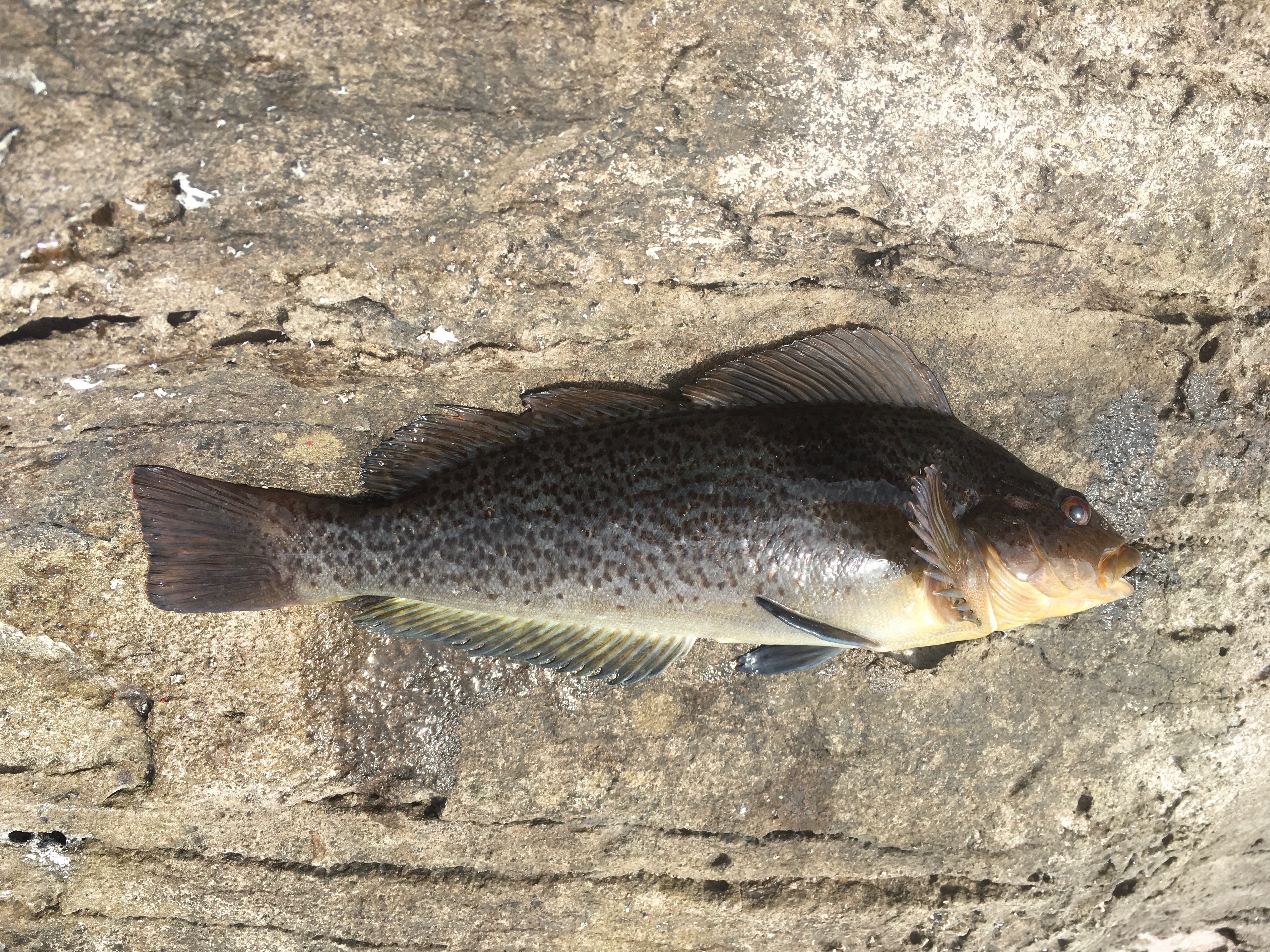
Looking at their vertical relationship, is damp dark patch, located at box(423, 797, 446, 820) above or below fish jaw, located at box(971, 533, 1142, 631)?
below

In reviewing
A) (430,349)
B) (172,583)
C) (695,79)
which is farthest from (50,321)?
(695,79)

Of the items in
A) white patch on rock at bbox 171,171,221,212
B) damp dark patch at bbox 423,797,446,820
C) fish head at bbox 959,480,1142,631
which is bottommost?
damp dark patch at bbox 423,797,446,820

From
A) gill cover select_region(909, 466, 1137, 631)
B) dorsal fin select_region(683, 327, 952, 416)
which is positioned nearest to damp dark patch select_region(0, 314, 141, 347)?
dorsal fin select_region(683, 327, 952, 416)

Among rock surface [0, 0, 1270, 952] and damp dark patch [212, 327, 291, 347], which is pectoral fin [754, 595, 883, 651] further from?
damp dark patch [212, 327, 291, 347]

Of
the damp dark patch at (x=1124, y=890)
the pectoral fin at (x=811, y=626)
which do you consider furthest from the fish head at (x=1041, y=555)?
the damp dark patch at (x=1124, y=890)

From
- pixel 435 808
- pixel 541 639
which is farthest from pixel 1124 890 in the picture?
pixel 435 808

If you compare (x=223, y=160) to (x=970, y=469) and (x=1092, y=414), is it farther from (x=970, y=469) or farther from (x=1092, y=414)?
(x=1092, y=414)
